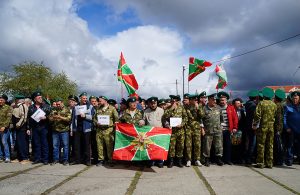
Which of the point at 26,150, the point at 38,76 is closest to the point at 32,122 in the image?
the point at 26,150

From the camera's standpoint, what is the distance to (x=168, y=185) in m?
6.61

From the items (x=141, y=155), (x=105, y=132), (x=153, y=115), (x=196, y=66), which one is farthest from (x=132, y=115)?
(x=196, y=66)

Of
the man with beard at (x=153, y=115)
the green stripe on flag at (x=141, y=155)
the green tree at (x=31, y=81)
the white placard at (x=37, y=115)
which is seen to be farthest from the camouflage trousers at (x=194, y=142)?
the green tree at (x=31, y=81)

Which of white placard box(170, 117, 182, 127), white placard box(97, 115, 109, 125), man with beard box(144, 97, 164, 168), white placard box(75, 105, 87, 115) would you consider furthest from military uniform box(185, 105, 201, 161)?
white placard box(75, 105, 87, 115)

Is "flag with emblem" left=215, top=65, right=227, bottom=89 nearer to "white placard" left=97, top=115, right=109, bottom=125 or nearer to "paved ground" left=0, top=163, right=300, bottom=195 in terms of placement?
"paved ground" left=0, top=163, right=300, bottom=195

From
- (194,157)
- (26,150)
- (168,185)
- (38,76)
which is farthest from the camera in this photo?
(38,76)

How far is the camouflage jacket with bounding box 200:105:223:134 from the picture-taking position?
9.07 meters

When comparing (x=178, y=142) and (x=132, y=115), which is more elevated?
(x=132, y=115)

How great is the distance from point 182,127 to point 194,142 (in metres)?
0.58

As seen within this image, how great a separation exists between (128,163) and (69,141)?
7.18ft

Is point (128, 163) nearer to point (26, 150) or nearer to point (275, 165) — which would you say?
point (26, 150)

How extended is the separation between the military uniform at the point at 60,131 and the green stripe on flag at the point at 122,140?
5.39ft

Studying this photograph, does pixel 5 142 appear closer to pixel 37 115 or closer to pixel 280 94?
pixel 37 115

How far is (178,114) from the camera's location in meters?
8.98
